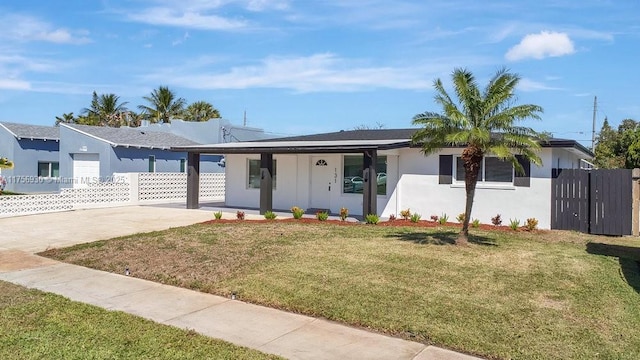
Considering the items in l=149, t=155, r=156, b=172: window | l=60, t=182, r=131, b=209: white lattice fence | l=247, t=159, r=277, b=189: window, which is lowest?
l=60, t=182, r=131, b=209: white lattice fence

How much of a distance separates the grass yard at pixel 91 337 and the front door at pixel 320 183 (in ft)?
43.7

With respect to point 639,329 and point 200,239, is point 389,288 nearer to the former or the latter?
point 639,329

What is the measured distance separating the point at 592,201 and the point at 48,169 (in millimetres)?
30819

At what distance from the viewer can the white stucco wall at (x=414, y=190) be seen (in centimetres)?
1502

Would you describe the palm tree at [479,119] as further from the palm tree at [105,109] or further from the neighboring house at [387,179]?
the palm tree at [105,109]

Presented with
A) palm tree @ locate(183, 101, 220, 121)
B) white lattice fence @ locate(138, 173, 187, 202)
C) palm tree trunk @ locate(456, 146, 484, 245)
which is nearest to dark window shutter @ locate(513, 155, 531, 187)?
palm tree trunk @ locate(456, 146, 484, 245)

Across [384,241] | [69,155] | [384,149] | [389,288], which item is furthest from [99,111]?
[389,288]

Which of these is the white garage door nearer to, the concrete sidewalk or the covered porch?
the covered porch

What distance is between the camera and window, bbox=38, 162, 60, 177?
31058mm

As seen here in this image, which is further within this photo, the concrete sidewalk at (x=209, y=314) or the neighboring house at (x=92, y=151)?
the neighboring house at (x=92, y=151)

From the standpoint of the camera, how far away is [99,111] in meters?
50.4

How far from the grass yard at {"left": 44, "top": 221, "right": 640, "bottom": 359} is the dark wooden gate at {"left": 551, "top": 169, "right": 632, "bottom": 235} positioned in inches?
47.0

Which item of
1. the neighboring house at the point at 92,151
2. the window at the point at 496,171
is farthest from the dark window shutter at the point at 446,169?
the neighboring house at the point at 92,151

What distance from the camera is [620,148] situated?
38.7 m
